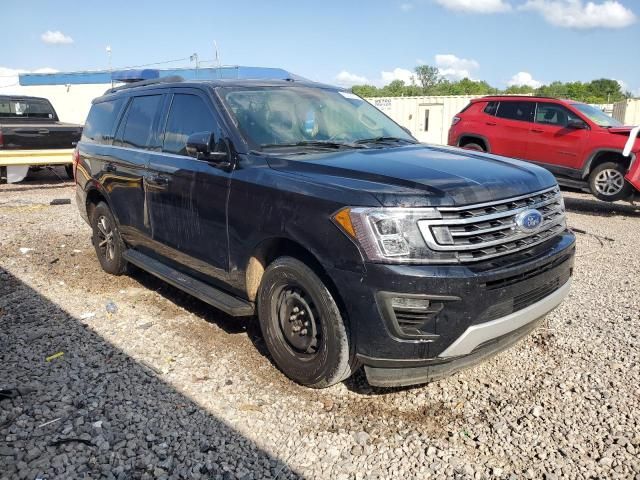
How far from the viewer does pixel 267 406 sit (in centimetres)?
318

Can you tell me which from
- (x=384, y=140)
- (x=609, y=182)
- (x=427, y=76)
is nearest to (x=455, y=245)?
(x=384, y=140)

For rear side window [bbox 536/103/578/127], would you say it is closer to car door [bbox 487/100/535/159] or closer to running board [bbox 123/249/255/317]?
car door [bbox 487/100/535/159]

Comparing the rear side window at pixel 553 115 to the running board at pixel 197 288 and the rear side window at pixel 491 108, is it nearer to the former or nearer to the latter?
the rear side window at pixel 491 108

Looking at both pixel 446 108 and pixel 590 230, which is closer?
pixel 590 230

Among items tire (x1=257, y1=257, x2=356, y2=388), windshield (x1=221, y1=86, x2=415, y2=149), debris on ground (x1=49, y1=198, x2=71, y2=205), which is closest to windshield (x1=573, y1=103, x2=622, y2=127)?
windshield (x1=221, y1=86, x2=415, y2=149)

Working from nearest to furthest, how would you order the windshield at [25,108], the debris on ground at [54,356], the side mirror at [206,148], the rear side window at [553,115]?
the side mirror at [206,148], the debris on ground at [54,356], the rear side window at [553,115], the windshield at [25,108]

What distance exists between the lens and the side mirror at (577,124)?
969cm

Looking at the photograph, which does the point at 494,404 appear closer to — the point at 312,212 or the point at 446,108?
the point at 312,212

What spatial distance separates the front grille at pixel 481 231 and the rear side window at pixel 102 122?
393 cm

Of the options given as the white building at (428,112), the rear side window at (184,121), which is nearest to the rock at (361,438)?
the rear side window at (184,121)

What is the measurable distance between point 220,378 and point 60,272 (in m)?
3.37

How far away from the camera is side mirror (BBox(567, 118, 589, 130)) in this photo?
9688 mm

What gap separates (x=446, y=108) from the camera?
24078 mm

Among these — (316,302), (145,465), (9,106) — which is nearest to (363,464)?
(316,302)
